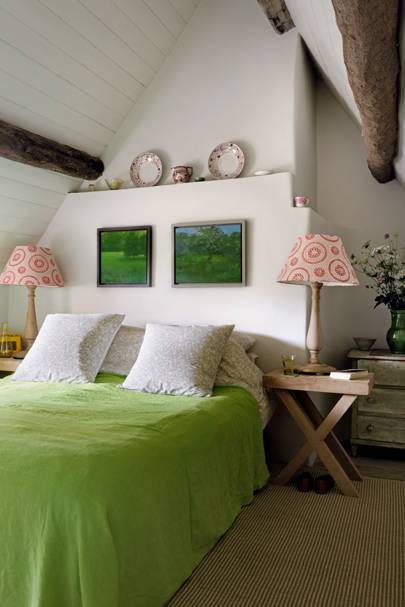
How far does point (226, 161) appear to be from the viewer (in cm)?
372

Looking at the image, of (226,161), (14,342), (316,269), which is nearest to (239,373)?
(316,269)

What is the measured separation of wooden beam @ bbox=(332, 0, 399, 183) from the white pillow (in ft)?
6.49

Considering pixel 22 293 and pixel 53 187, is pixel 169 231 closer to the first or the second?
pixel 53 187

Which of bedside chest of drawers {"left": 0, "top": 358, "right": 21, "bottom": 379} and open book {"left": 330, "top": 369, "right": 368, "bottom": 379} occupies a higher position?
open book {"left": 330, "top": 369, "right": 368, "bottom": 379}

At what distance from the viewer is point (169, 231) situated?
12.6 feet

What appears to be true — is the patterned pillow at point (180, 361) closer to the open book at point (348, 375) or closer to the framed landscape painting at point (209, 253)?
the framed landscape painting at point (209, 253)

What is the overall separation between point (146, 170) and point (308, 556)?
283cm

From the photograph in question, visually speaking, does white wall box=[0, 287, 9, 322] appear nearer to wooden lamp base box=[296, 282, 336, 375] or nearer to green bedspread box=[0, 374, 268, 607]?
green bedspread box=[0, 374, 268, 607]

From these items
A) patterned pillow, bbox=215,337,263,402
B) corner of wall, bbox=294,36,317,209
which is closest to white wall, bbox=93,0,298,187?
corner of wall, bbox=294,36,317,209

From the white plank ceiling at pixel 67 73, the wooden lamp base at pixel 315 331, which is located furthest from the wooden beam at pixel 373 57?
the white plank ceiling at pixel 67 73

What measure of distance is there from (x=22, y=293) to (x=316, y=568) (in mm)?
3140

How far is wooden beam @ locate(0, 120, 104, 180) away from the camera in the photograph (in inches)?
134

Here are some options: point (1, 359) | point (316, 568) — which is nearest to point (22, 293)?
point (1, 359)

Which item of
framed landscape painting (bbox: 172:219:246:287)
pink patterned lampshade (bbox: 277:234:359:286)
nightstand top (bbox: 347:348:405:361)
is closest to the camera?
pink patterned lampshade (bbox: 277:234:359:286)
